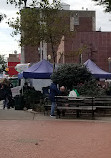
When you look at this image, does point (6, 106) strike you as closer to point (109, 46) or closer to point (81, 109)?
point (81, 109)

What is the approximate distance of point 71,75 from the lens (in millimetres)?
19328

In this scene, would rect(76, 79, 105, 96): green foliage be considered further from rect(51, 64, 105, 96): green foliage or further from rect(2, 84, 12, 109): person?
rect(2, 84, 12, 109): person

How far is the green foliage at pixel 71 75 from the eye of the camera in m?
19.3

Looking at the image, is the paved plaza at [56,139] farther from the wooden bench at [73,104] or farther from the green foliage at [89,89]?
the green foliage at [89,89]

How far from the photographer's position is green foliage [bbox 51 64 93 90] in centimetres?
1930

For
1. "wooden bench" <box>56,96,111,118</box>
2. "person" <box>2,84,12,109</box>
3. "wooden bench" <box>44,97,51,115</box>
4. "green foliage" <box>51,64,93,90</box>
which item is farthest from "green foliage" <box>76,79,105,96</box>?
"person" <box>2,84,12,109</box>

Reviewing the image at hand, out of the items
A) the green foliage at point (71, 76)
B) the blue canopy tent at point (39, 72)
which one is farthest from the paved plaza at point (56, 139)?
the blue canopy tent at point (39, 72)

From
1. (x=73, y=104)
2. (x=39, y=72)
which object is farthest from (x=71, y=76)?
(x=73, y=104)

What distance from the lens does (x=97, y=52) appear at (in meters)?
42.7

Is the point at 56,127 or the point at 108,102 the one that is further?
the point at 108,102

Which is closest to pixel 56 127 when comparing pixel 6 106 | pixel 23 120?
pixel 23 120

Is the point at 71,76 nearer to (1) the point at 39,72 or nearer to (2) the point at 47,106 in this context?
(1) the point at 39,72

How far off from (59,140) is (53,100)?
238 inches

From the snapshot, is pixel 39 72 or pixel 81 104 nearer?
pixel 81 104
